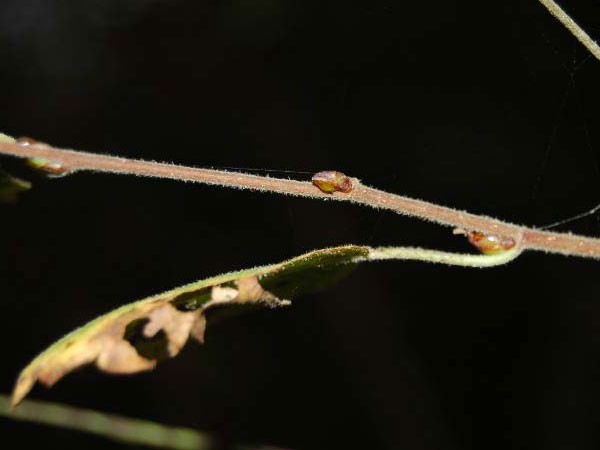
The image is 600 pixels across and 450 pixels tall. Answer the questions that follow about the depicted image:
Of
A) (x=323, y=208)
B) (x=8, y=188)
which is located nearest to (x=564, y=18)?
(x=8, y=188)

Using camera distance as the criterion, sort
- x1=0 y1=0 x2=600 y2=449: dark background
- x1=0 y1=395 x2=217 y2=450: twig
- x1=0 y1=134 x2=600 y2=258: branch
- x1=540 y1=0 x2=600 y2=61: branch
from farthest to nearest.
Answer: x1=0 y1=0 x2=600 y2=449: dark background → x1=0 y1=395 x2=217 y2=450: twig → x1=540 y1=0 x2=600 y2=61: branch → x1=0 y1=134 x2=600 y2=258: branch

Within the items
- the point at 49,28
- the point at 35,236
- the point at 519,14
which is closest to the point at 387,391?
the point at 519,14

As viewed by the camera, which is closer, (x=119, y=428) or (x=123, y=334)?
(x=123, y=334)

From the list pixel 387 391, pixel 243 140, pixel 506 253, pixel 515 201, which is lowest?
pixel 506 253

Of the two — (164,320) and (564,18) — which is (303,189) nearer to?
(164,320)

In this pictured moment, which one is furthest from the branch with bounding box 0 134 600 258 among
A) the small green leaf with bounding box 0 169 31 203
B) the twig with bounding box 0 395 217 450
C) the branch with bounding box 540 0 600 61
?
the twig with bounding box 0 395 217 450

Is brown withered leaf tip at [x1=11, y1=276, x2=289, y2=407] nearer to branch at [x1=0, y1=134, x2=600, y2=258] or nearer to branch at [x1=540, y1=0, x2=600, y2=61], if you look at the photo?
branch at [x1=0, y1=134, x2=600, y2=258]

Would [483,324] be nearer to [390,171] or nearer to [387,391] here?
[387,391]
